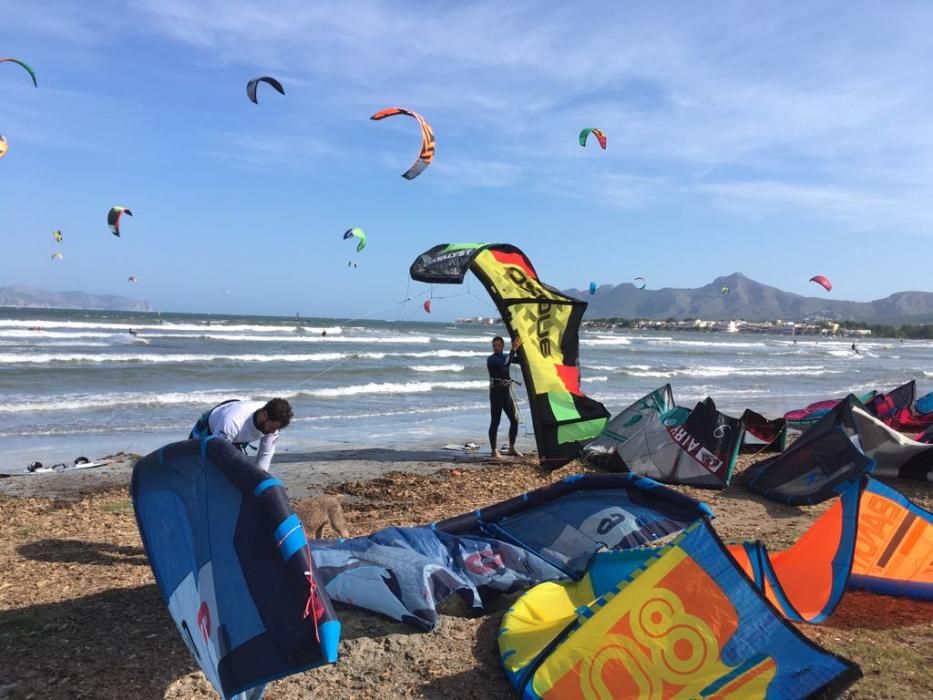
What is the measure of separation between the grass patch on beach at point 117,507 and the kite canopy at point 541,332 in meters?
3.45

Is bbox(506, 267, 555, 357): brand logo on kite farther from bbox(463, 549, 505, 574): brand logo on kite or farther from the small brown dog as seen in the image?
bbox(463, 549, 505, 574): brand logo on kite

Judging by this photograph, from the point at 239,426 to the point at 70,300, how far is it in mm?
181920

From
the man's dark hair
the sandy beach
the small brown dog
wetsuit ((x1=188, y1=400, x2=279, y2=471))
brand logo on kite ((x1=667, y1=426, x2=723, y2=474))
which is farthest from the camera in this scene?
brand logo on kite ((x1=667, y1=426, x2=723, y2=474))

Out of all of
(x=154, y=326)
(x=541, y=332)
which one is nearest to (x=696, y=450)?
(x=541, y=332)

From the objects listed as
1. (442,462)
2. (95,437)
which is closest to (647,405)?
(442,462)

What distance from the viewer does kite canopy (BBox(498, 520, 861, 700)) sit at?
2.74m

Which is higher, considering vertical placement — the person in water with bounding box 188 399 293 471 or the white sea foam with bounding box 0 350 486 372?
the person in water with bounding box 188 399 293 471

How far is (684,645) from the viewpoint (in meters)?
2.93

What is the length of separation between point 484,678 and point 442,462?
5.77 meters

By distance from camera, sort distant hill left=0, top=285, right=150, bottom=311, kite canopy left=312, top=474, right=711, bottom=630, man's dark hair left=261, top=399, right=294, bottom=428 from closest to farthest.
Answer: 1. kite canopy left=312, top=474, right=711, bottom=630
2. man's dark hair left=261, top=399, right=294, bottom=428
3. distant hill left=0, top=285, right=150, bottom=311

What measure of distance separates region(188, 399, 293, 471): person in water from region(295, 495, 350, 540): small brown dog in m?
0.63

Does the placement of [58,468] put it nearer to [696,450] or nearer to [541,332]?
[541,332]

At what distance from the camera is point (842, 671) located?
2.61 m

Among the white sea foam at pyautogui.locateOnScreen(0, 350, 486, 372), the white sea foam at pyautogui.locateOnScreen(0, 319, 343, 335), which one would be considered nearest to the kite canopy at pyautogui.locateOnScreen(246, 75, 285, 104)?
the white sea foam at pyautogui.locateOnScreen(0, 350, 486, 372)
